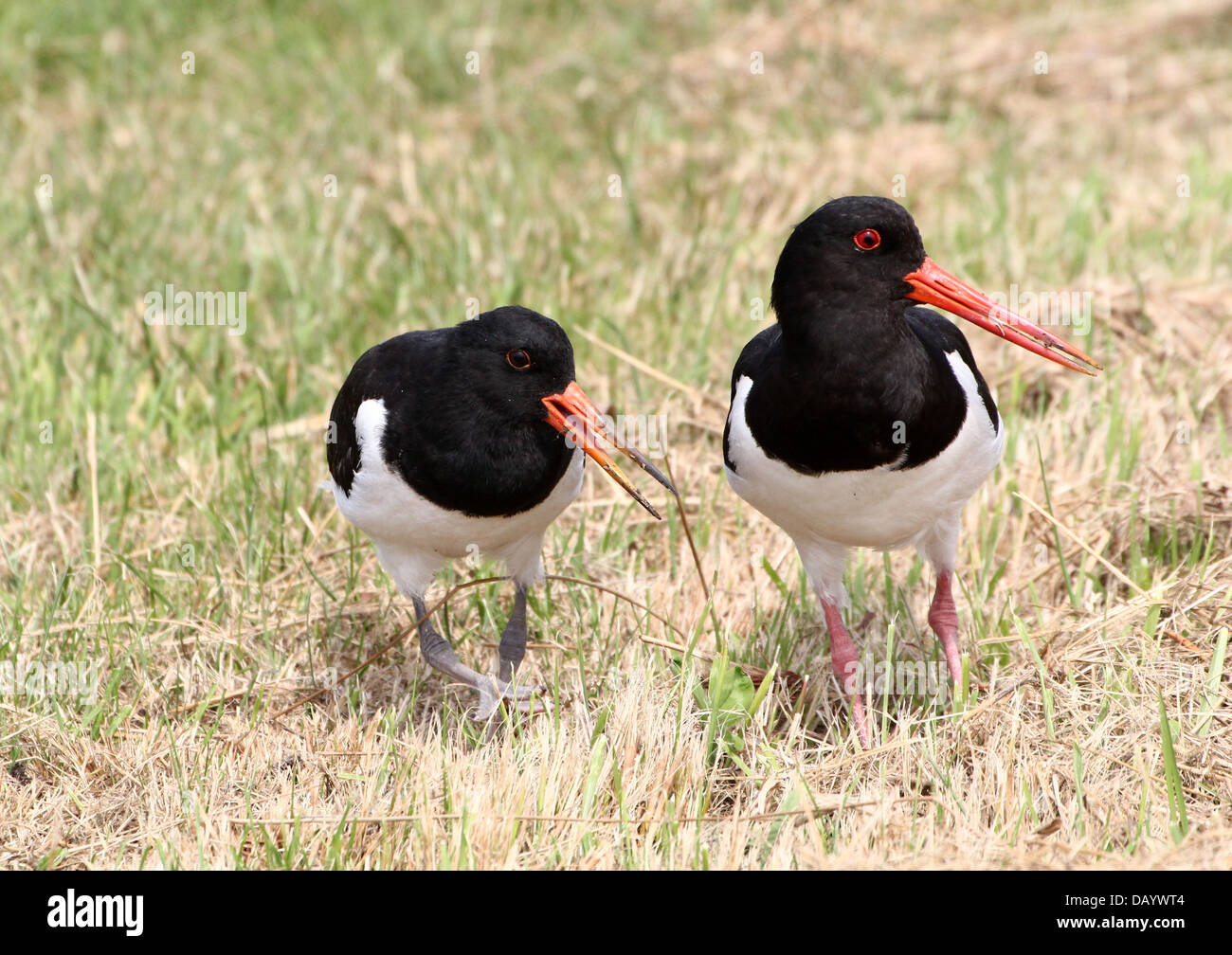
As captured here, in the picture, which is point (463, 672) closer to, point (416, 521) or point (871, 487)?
point (416, 521)

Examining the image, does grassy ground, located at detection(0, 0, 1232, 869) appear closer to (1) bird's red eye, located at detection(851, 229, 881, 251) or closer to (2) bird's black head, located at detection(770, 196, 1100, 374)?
(2) bird's black head, located at detection(770, 196, 1100, 374)

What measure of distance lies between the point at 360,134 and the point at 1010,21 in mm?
4948

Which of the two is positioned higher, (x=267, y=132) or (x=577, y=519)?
(x=267, y=132)

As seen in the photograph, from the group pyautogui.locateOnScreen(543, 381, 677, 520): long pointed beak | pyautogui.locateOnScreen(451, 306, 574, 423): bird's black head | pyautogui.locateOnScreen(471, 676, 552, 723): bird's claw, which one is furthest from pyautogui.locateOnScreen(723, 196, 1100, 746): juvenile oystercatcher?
pyautogui.locateOnScreen(471, 676, 552, 723): bird's claw

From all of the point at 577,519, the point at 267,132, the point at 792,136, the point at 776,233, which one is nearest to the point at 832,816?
the point at 577,519

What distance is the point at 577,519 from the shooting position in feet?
18.5

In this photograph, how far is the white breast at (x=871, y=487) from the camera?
4.09 metres

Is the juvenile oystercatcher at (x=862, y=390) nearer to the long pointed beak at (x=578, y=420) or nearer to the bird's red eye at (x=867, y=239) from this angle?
the bird's red eye at (x=867, y=239)

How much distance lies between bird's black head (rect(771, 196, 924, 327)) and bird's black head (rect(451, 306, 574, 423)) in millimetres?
716

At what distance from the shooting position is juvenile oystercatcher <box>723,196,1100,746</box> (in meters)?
3.98

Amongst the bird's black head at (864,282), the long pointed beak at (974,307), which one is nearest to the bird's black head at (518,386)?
the bird's black head at (864,282)

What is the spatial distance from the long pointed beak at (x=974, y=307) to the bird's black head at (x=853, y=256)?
0.06 metres
